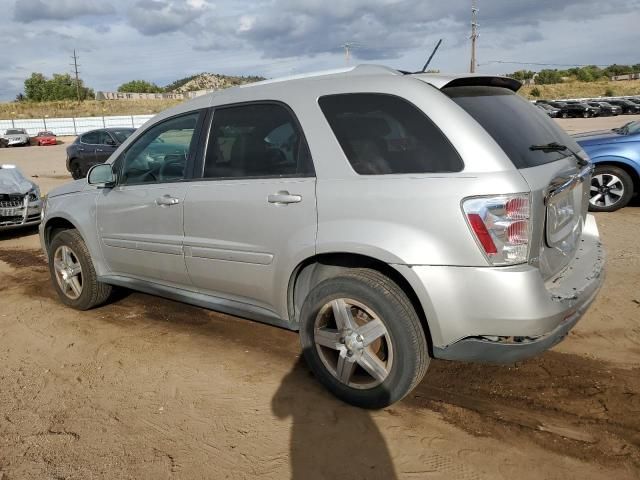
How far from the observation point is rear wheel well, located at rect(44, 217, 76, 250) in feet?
16.0

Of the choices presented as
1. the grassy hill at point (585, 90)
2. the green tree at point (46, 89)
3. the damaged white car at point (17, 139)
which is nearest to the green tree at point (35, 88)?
the green tree at point (46, 89)

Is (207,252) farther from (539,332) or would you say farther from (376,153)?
(539,332)

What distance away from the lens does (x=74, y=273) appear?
4.82 metres

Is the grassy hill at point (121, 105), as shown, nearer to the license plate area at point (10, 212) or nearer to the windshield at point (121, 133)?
the windshield at point (121, 133)

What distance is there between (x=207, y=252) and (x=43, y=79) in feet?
392

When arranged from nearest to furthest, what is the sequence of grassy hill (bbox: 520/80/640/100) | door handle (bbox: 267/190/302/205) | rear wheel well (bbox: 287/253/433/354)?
rear wheel well (bbox: 287/253/433/354) < door handle (bbox: 267/190/302/205) < grassy hill (bbox: 520/80/640/100)

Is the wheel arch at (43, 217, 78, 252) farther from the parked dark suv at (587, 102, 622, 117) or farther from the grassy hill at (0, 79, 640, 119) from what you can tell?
the grassy hill at (0, 79, 640, 119)

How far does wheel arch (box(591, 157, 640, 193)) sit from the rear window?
4876 millimetres

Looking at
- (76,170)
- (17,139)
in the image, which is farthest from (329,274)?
(17,139)

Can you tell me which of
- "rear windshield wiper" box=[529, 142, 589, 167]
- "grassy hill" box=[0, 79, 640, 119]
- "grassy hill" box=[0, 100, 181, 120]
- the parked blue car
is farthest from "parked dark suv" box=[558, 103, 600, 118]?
"rear windshield wiper" box=[529, 142, 589, 167]

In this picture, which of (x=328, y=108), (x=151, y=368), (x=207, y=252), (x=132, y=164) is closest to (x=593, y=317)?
(x=328, y=108)

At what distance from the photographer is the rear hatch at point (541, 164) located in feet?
8.54

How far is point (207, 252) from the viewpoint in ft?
11.8

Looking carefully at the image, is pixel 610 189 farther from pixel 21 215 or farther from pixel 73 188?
pixel 21 215
